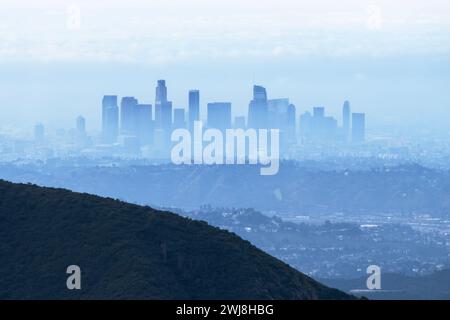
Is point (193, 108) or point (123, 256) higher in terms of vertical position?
point (193, 108)

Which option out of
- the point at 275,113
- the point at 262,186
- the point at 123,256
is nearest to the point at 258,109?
A: the point at 275,113

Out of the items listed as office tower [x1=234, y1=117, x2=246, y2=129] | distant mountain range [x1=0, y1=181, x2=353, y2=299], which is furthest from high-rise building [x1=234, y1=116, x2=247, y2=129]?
distant mountain range [x1=0, y1=181, x2=353, y2=299]

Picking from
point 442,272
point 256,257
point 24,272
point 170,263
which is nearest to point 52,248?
point 24,272

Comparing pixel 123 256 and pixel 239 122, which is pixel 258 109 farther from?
pixel 123 256
